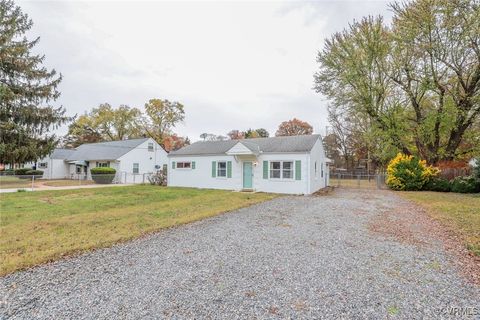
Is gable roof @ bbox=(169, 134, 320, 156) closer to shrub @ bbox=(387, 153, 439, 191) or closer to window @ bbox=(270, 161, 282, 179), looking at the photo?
window @ bbox=(270, 161, 282, 179)

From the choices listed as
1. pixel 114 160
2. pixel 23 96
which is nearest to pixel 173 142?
pixel 114 160

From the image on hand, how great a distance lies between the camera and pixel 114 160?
80.9ft

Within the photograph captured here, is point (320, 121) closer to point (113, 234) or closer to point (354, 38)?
point (354, 38)

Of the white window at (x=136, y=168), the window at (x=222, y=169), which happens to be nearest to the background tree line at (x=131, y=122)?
the white window at (x=136, y=168)

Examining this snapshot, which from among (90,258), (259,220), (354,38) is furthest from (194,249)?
(354,38)

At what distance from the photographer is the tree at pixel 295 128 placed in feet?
140

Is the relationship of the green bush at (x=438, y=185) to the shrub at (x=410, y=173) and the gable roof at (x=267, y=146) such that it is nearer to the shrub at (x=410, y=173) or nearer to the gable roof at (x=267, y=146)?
the shrub at (x=410, y=173)

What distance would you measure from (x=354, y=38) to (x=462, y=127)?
9740mm

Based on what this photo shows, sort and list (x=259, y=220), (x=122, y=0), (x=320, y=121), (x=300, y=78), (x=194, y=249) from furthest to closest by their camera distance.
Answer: (x=320, y=121), (x=300, y=78), (x=122, y=0), (x=259, y=220), (x=194, y=249)

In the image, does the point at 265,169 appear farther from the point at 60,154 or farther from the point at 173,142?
the point at 173,142

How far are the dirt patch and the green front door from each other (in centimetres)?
862

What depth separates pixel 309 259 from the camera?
436 cm

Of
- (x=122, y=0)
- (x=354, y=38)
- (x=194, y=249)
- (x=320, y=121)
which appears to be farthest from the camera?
(x=320, y=121)

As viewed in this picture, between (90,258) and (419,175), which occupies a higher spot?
(419,175)
